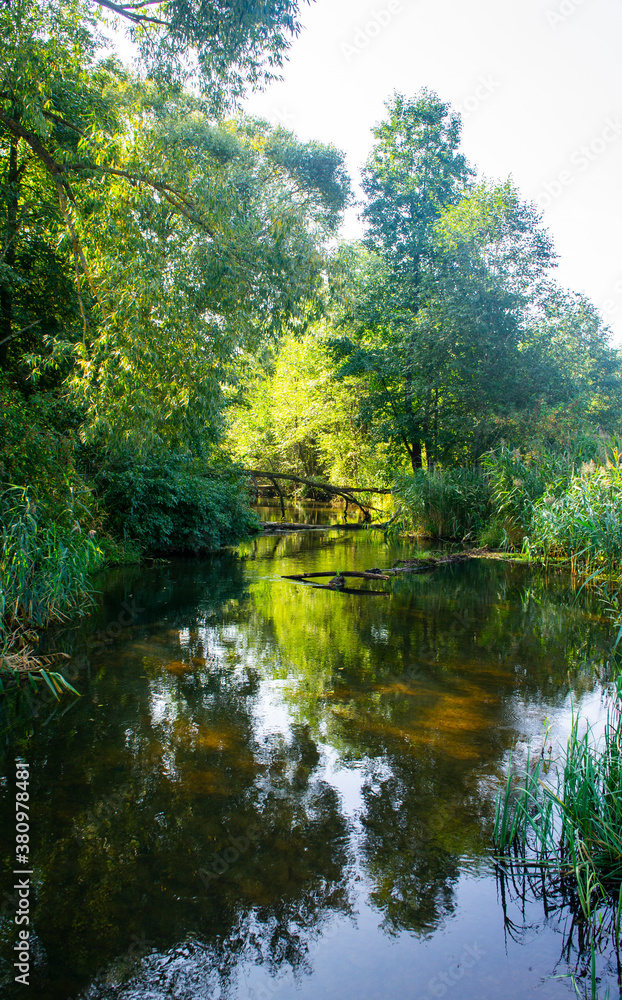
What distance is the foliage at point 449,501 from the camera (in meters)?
17.1

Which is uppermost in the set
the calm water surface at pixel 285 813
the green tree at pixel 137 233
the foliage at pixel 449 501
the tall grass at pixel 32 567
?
the green tree at pixel 137 233

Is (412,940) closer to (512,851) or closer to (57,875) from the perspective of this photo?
(512,851)

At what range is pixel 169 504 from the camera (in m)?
13.9

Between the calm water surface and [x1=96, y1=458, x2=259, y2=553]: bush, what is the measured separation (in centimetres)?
594

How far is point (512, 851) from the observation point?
327 cm

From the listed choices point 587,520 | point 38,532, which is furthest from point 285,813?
point 587,520

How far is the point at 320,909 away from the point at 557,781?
68.7 inches

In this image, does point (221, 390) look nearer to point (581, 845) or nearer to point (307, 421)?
point (581, 845)

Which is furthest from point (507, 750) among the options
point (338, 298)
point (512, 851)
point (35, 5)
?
point (35, 5)

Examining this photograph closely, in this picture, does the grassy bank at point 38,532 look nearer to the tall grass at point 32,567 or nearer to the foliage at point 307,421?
the tall grass at point 32,567

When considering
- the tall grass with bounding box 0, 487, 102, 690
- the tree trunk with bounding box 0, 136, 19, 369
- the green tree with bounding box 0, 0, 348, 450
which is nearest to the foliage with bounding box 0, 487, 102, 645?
the tall grass with bounding box 0, 487, 102, 690

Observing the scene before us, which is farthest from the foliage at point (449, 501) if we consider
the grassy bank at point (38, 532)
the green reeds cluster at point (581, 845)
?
the green reeds cluster at point (581, 845)

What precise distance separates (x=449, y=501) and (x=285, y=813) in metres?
14.7

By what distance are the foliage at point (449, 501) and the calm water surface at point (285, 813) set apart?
9.70m
